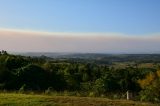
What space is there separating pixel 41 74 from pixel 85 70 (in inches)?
1699

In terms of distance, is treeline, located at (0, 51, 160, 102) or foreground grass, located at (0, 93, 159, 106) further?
treeline, located at (0, 51, 160, 102)

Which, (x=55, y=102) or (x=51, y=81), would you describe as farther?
(x=51, y=81)

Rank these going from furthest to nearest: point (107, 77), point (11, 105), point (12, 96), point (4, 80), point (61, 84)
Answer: point (107, 77), point (61, 84), point (4, 80), point (12, 96), point (11, 105)

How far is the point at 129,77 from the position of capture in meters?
77.8

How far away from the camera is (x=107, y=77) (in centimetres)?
6819

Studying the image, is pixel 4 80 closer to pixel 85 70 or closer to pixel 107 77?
pixel 107 77

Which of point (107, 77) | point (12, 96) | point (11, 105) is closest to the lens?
point (11, 105)

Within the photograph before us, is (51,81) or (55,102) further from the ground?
(55,102)

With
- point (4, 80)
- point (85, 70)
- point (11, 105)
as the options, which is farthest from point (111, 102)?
point (85, 70)

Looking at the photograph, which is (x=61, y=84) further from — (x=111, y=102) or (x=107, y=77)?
(x=111, y=102)

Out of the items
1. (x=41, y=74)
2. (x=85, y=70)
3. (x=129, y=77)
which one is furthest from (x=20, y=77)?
(x=85, y=70)

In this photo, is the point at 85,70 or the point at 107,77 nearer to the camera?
the point at 107,77

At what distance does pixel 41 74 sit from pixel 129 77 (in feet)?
110

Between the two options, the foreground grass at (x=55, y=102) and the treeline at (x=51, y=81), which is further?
the treeline at (x=51, y=81)
